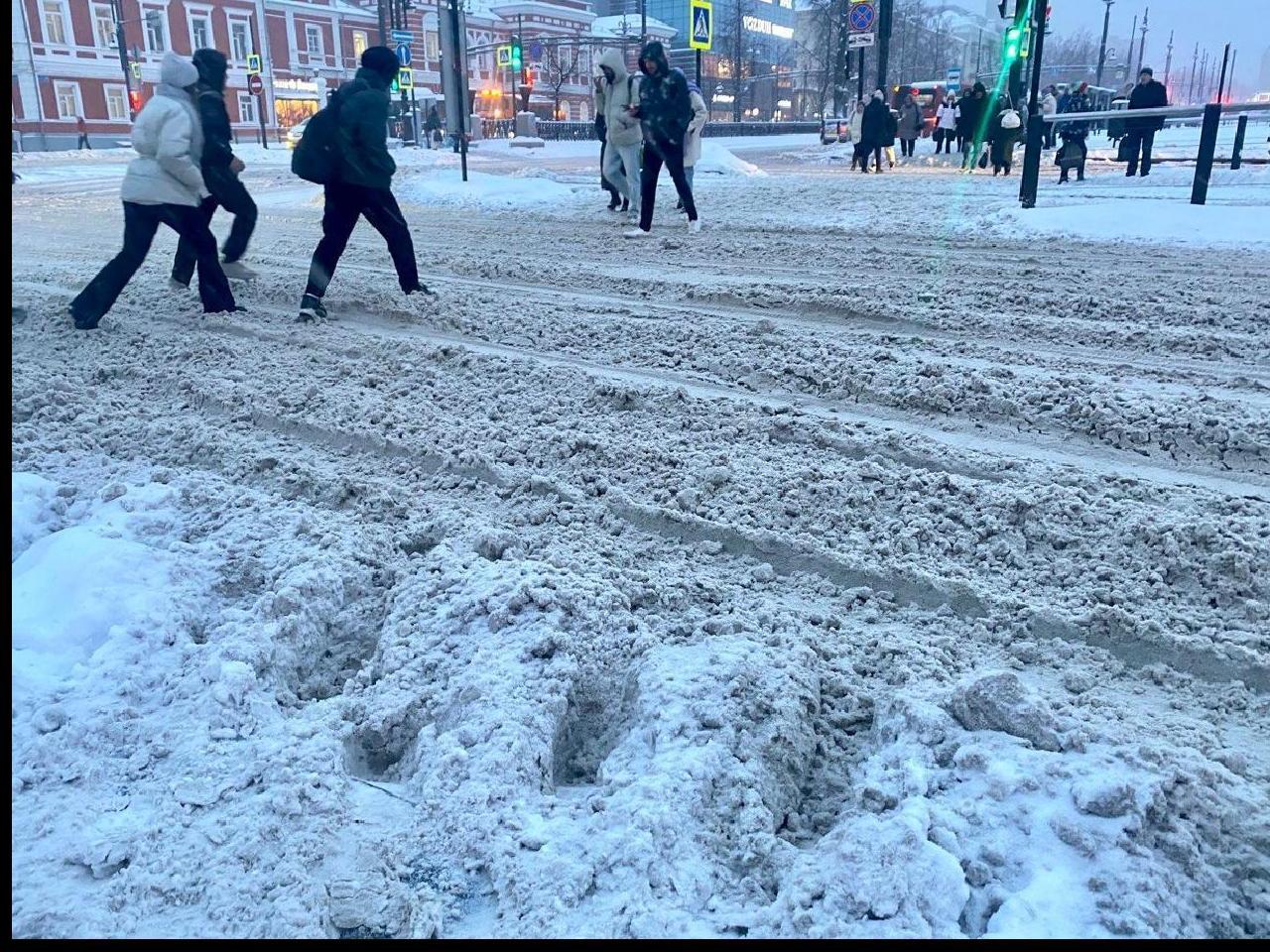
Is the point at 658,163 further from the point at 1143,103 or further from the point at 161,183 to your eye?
the point at 1143,103

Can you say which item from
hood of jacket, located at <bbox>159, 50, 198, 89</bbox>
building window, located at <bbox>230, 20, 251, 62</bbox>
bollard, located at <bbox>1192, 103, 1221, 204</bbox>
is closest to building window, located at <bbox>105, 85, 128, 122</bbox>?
building window, located at <bbox>230, 20, 251, 62</bbox>

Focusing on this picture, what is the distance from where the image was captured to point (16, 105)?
50.3m

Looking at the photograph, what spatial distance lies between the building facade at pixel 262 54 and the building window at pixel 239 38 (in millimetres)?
95

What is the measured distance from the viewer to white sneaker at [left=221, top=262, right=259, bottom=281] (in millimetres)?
7564

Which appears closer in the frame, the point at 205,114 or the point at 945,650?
the point at 945,650

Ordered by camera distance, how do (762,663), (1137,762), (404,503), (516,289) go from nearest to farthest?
(1137,762) < (762,663) < (404,503) < (516,289)

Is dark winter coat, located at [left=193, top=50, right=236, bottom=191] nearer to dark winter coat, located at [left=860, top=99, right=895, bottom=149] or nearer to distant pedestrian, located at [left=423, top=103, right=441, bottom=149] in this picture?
dark winter coat, located at [left=860, top=99, right=895, bottom=149]

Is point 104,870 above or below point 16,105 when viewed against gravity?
below

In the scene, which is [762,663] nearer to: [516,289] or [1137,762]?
[1137,762]

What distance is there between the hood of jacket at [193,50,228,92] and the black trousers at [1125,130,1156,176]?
13.9 metres

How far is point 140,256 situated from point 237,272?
148 centimetres

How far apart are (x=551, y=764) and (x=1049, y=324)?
458 centimetres

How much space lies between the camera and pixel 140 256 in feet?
20.1
